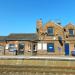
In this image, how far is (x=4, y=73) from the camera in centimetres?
1908

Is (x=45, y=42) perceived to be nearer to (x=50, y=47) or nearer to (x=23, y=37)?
(x=50, y=47)

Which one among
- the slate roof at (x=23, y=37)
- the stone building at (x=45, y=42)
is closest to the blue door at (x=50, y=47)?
the stone building at (x=45, y=42)

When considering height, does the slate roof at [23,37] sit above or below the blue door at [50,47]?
above

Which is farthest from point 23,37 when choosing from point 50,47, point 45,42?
point 50,47

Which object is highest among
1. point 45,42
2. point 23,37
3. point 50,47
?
point 23,37

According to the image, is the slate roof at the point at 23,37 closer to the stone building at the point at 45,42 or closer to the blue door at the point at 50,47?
the stone building at the point at 45,42

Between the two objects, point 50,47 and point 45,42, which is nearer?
point 50,47

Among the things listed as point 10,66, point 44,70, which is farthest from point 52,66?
point 10,66

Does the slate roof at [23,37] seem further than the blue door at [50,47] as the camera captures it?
Yes

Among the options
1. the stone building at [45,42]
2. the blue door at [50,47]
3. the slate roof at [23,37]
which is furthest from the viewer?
the slate roof at [23,37]

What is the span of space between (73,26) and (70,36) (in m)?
1.73

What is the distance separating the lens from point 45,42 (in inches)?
1369

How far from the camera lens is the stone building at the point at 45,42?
34.3 m

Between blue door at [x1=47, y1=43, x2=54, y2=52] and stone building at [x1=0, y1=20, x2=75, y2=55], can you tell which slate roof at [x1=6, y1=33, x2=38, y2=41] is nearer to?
stone building at [x1=0, y1=20, x2=75, y2=55]
